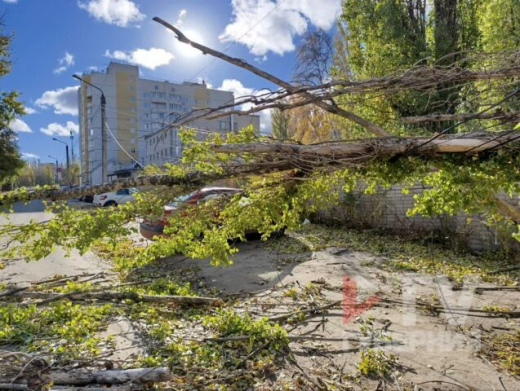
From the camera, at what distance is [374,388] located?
2.82 metres

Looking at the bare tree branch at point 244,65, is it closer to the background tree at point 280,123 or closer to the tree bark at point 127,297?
the tree bark at point 127,297

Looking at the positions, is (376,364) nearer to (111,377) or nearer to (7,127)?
(111,377)

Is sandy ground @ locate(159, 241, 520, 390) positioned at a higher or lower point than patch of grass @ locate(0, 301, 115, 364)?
lower

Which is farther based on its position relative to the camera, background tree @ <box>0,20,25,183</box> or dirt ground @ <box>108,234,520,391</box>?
background tree @ <box>0,20,25,183</box>

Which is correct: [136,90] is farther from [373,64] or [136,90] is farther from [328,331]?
Answer: [328,331]

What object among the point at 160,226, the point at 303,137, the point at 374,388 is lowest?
the point at 374,388

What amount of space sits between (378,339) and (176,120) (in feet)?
11.1

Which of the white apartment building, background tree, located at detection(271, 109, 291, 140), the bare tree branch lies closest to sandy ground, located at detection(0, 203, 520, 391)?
the bare tree branch

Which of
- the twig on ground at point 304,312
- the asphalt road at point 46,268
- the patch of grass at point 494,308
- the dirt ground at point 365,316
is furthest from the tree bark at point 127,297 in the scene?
the patch of grass at point 494,308

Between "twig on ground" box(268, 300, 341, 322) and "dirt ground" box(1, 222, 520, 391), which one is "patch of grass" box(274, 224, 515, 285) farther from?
"twig on ground" box(268, 300, 341, 322)

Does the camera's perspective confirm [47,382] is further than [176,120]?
No

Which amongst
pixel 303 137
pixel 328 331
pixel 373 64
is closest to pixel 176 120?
pixel 328 331

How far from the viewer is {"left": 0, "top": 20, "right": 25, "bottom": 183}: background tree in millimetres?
11609

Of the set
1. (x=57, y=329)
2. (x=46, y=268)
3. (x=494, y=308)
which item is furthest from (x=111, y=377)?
(x=46, y=268)
